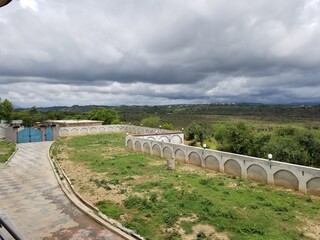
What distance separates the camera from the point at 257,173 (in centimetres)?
1762

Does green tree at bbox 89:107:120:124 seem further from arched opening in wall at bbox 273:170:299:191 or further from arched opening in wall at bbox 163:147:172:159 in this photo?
arched opening in wall at bbox 273:170:299:191

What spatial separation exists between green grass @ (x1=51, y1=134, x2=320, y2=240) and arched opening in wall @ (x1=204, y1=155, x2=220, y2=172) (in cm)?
74

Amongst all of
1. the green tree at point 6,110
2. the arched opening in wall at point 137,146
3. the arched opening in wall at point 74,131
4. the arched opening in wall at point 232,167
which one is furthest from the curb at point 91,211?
the green tree at point 6,110

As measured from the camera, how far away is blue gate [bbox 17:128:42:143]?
39.1m

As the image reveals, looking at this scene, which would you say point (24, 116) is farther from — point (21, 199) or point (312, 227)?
Answer: point (312, 227)

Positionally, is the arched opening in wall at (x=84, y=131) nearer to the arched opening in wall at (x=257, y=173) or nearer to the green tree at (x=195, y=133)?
the green tree at (x=195, y=133)

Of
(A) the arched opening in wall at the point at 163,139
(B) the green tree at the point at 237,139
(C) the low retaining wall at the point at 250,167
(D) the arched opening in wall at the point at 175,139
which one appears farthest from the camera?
(D) the arched opening in wall at the point at 175,139

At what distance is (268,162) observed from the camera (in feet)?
55.5

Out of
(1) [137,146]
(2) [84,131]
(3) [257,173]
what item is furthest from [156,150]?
(2) [84,131]

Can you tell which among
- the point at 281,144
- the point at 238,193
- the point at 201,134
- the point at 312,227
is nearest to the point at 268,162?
the point at 238,193

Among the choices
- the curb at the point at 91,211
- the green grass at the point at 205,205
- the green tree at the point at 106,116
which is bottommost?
the green grass at the point at 205,205

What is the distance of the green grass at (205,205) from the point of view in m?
10.7

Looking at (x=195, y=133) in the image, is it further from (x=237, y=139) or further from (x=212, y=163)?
(x=212, y=163)

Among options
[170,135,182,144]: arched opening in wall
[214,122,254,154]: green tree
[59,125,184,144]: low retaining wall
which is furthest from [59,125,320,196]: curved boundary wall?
[214,122,254,154]: green tree
